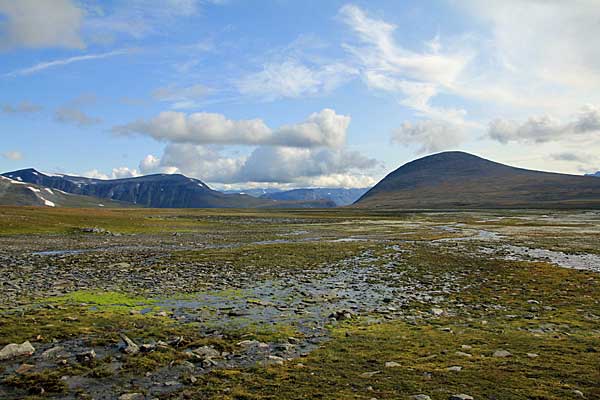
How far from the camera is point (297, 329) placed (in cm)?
1714

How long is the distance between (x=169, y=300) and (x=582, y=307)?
20859mm

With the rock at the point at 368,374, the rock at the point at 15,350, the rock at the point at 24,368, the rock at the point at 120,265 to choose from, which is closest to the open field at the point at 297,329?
the rock at the point at 24,368

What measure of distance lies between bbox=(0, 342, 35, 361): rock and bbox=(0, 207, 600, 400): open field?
27cm

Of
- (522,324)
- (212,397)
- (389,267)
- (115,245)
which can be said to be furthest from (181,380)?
(115,245)

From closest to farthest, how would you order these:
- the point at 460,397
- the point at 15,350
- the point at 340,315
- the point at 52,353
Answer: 1. the point at 460,397
2. the point at 15,350
3. the point at 52,353
4. the point at 340,315

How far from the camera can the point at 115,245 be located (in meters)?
50.7

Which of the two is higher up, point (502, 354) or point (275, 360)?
point (502, 354)

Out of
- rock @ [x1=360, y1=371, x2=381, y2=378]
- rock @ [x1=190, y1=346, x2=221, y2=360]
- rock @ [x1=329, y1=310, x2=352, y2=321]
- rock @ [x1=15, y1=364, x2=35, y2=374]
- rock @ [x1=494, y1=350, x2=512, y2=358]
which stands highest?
rock @ [x1=494, y1=350, x2=512, y2=358]

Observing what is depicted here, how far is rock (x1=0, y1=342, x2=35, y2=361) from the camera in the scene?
12945 millimetres

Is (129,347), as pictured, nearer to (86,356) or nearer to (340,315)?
(86,356)

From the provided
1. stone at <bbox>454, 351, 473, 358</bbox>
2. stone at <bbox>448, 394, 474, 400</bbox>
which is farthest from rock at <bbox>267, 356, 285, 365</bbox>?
stone at <bbox>454, 351, 473, 358</bbox>

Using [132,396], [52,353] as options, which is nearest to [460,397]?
[132,396]

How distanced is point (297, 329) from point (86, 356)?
25.1ft

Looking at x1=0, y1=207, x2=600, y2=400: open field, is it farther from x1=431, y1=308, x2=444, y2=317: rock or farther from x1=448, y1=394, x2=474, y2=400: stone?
x1=448, y1=394, x2=474, y2=400: stone
